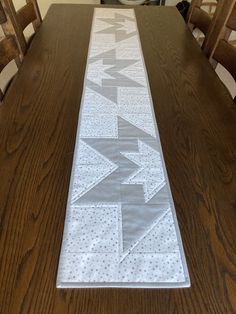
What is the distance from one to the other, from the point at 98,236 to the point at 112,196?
0.10 m

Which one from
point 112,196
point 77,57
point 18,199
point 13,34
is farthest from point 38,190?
point 13,34

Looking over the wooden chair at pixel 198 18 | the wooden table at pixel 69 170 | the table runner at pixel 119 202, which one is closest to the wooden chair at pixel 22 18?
the wooden table at pixel 69 170

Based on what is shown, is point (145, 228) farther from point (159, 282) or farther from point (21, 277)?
point (21, 277)

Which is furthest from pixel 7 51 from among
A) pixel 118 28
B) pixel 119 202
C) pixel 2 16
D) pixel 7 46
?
pixel 119 202

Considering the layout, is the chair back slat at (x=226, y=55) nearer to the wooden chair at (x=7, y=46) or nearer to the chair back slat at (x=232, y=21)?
the chair back slat at (x=232, y=21)

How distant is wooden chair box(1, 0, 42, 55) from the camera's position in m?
1.06

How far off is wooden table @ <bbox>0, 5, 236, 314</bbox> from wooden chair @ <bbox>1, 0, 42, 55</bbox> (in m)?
0.10

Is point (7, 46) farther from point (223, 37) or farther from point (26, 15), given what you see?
point (223, 37)

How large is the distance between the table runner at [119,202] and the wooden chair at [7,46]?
1.10 feet

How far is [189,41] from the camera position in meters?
1.19

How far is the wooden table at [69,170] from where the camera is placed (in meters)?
0.43

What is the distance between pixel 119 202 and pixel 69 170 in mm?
147

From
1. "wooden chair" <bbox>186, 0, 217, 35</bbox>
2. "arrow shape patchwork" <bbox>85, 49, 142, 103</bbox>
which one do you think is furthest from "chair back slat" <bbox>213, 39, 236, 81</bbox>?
"arrow shape patchwork" <bbox>85, 49, 142, 103</bbox>

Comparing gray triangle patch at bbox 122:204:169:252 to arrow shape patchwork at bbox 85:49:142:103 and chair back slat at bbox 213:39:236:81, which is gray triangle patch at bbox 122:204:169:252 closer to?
arrow shape patchwork at bbox 85:49:142:103
